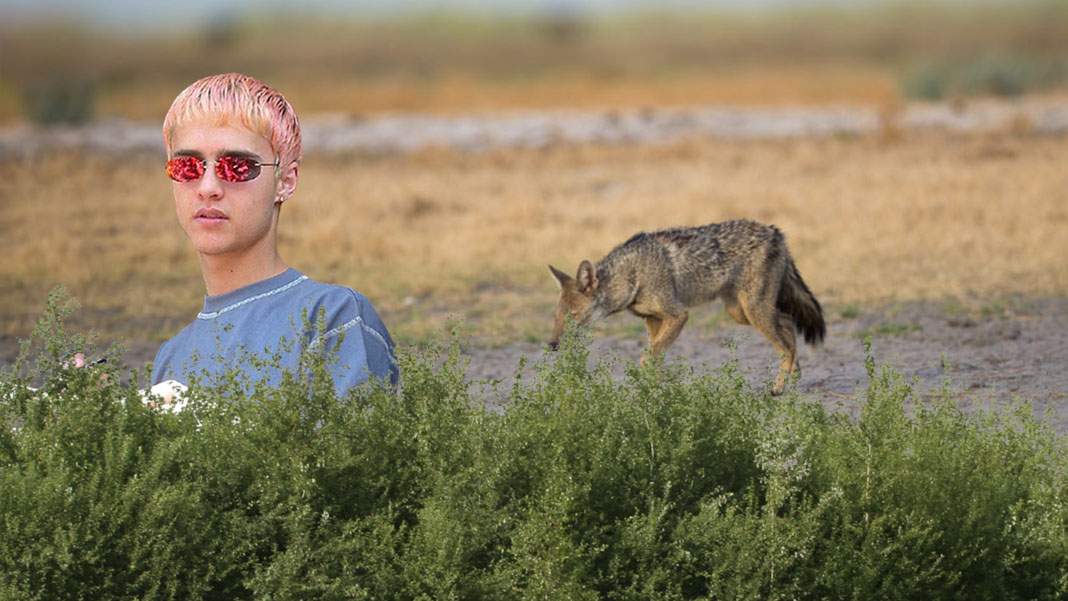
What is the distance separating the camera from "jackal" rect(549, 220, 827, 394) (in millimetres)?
10484

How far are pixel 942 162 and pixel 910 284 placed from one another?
6.95 meters

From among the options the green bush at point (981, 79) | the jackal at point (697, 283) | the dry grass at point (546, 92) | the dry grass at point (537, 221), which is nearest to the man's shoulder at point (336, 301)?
the jackal at point (697, 283)

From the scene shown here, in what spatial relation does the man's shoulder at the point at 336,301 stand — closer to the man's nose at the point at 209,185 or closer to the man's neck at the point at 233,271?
the man's neck at the point at 233,271

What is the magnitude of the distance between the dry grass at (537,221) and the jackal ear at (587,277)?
826 millimetres

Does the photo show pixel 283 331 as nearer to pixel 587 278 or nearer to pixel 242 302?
pixel 242 302

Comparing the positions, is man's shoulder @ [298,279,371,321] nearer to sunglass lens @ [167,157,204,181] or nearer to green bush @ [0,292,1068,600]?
green bush @ [0,292,1068,600]

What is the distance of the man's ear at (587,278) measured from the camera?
10.6 metres

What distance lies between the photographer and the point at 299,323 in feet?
17.1

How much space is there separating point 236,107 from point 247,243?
42 cm

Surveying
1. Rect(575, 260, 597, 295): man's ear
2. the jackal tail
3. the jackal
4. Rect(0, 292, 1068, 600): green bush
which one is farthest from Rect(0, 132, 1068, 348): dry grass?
Rect(0, 292, 1068, 600): green bush

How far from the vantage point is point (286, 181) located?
5.30 meters

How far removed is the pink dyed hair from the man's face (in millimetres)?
25

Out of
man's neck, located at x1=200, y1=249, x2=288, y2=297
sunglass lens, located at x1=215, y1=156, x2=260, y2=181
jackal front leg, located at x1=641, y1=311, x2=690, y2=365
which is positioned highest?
sunglass lens, located at x1=215, y1=156, x2=260, y2=181

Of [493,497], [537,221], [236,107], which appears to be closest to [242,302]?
[236,107]
